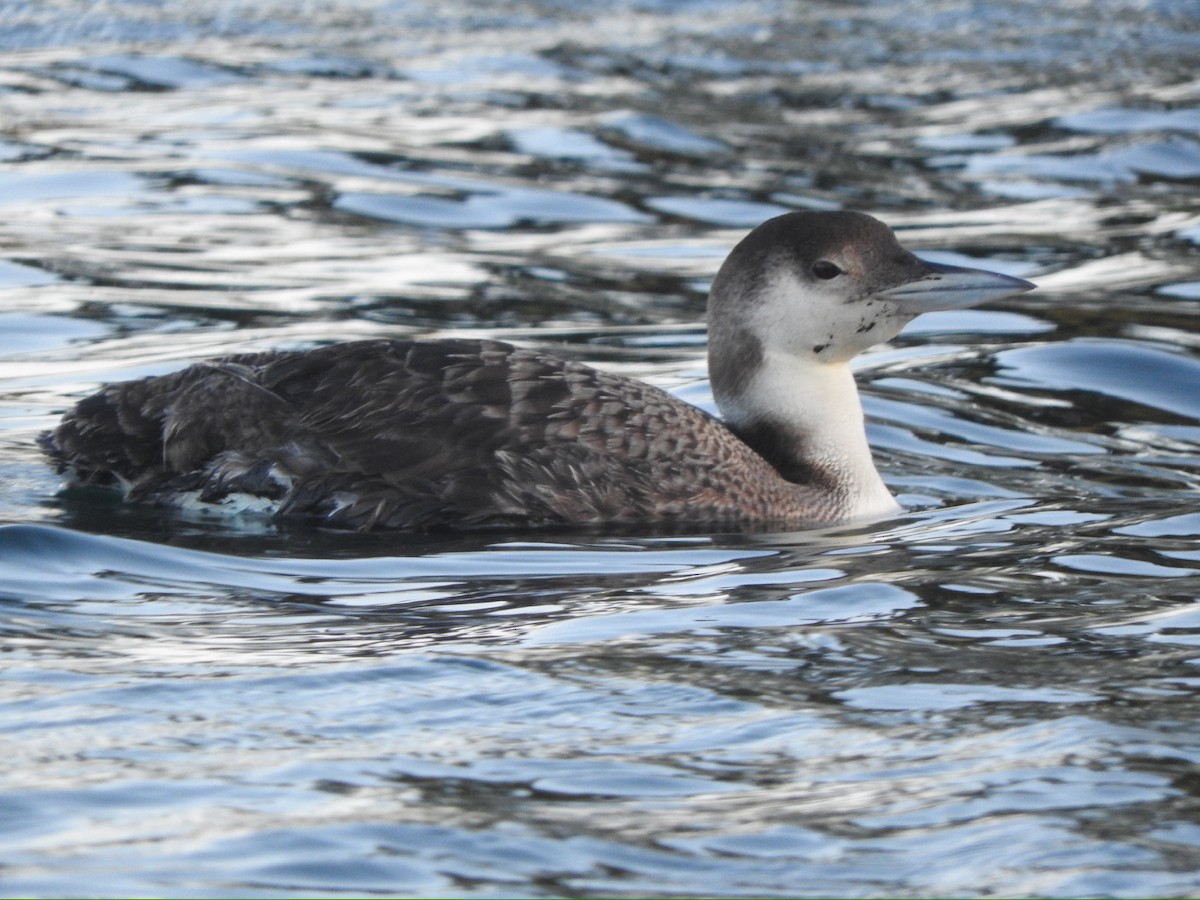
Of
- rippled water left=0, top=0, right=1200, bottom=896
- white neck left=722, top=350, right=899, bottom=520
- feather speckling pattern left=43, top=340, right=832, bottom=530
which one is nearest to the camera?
rippled water left=0, top=0, right=1200, bottom=896

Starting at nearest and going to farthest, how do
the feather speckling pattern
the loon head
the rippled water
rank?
the rippled water → the feather speckling pattern → the loon head

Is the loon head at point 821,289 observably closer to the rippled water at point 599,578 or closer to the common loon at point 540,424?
the common loon at point 540,424

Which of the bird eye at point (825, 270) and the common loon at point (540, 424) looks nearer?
the common loon at point (540, 424)

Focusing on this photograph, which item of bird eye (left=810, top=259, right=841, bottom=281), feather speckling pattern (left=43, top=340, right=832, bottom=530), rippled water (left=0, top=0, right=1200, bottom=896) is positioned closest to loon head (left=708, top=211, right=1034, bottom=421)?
bird eye (left=810, top=259, right=841, bottom=281)

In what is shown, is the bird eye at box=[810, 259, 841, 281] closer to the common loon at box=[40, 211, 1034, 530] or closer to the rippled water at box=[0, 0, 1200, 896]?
the common loon at box=[40, 211, 1034, 530]

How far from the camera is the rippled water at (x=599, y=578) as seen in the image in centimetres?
345

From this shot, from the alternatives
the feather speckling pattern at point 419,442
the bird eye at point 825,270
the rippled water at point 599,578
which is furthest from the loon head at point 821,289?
the rippled water at point 599,578

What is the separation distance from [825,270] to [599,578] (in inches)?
54.5

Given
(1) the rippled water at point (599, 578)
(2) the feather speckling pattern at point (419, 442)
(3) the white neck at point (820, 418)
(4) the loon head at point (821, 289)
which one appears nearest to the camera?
(1) the rippled water at point (599, 578)

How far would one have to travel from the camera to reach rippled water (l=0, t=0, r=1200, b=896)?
11.3 feet

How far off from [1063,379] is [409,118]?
689 cm

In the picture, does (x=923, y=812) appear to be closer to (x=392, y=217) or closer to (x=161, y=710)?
(x=161, y=710)

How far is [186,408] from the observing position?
585 cm

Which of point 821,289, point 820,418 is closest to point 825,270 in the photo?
point 821,289
